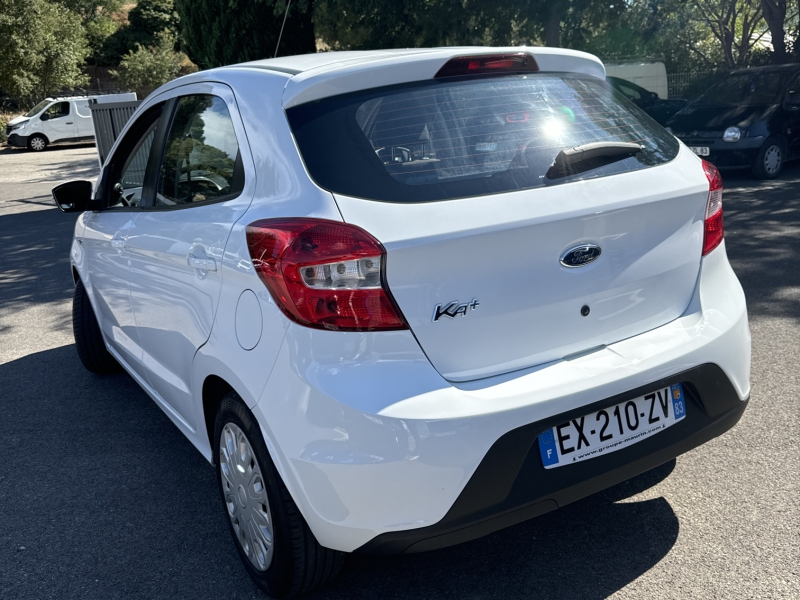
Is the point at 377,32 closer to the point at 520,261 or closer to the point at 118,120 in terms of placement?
the point at 118,120

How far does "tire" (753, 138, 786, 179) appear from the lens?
11.3m

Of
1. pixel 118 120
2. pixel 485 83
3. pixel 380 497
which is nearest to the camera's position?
pixel 380 497

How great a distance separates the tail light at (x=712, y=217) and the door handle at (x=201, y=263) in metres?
1.68

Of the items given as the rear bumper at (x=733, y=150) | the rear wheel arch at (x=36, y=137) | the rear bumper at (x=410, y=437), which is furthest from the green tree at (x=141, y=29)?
the rear bumper at (x=410, y=437)

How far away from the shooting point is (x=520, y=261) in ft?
7.95

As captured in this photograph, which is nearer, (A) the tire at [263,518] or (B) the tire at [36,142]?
(A) the tire at [263,518]

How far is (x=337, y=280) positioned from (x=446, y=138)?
0.60 m

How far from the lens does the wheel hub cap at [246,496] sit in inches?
106

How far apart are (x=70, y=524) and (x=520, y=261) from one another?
7.37 feet

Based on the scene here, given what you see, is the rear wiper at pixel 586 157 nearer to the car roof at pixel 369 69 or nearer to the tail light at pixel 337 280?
the car roof at pixel 369 69

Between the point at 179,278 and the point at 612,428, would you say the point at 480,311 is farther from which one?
the point at 179,278

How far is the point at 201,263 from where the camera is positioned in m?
2.89

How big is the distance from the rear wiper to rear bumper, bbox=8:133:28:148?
2956 cm

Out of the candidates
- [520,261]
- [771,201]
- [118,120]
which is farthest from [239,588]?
[118,120]
